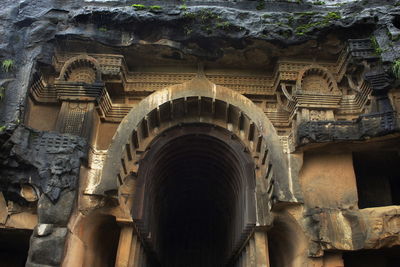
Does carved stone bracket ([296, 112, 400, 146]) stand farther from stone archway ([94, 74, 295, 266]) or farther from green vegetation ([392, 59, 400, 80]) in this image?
green vegetation ([392, 59, 400, 80])

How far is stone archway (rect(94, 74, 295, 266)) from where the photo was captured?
9.52 m

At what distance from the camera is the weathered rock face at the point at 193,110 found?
8.66 meters

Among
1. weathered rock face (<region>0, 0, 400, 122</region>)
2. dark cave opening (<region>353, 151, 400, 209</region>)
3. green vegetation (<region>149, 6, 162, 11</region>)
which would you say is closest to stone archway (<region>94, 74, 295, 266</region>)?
weathered rock face (<region>0, 0, 400, 122</region>)

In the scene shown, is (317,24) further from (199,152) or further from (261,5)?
(199,152)

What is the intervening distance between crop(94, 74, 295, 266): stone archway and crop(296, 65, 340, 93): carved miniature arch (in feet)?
5.41

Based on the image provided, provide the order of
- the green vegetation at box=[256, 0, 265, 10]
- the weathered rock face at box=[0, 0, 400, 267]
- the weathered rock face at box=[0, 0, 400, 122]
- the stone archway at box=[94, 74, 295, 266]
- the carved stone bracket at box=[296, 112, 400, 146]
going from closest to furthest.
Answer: the weathered rock face at box=[0, 0, 400, 267], the carved stone bracket at box=[296, 112, 400, 146], the stone archway at box=[94, 74, 295, 266], the weathered rock face at box=[0, 0, 400, 122], the green vegetation at box=[256, 0, 265, 10]

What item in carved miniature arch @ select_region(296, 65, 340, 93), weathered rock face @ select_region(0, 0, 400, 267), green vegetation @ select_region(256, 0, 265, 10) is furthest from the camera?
green vegetation @ select_region(256, 0, 265, 10)

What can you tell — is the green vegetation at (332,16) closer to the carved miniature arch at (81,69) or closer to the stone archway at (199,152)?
the stone archway at (199,152)

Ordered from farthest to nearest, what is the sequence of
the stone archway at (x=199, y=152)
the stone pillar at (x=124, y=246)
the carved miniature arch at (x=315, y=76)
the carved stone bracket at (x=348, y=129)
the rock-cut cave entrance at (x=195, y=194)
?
1. the carved miniature arch at (x=315, y=76)
2. the rock-cut cave entrance at (x=195, y=194)
3. the stone archway at (x=199, y=152)
4. the stone pillar at (x=124, y=246)
5. the carved stone bracket at (x=348, y=129)

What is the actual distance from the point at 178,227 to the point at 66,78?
9.67 meters

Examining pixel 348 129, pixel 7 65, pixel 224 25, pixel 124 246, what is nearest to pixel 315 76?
pixel 348 129

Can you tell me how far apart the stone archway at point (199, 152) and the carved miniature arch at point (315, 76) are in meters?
1.65

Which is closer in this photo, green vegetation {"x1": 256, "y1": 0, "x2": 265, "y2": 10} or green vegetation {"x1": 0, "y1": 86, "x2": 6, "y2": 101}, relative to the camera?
green vegetation {"x1": 0, "y1": 86, "x2": 6, "y2": 101}

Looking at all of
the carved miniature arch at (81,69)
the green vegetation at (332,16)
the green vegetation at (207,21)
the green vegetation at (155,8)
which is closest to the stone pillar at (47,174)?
the carved miniature arch at (81,69)
